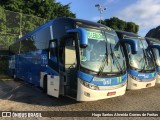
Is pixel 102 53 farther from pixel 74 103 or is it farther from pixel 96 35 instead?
pixel 74 103

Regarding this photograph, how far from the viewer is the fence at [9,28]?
2592 cm

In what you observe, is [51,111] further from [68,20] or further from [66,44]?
[68,20]

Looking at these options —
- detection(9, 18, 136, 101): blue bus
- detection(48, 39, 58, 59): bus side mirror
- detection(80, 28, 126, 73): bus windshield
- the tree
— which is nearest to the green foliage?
the tree

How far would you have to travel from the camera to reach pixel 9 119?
7.68 metres

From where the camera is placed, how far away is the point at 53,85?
1027 centimetres

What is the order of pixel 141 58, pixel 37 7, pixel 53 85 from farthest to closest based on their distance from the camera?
1. pixel 37 7
2. pixel 141 58
3. pixel 53 85

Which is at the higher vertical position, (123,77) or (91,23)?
(91,23)

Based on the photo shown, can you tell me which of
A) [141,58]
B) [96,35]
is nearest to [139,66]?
[141,58]

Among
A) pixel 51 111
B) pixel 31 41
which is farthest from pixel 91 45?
pixel 31 41

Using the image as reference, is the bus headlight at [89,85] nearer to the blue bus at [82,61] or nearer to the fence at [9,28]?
the blue bus at [82,61]

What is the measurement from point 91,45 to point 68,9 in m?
35.0

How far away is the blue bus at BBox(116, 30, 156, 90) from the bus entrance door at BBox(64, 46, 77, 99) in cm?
304

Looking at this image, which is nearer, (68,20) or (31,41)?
(68,20)

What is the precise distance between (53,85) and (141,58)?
4551 mm
